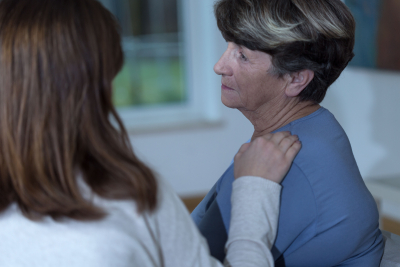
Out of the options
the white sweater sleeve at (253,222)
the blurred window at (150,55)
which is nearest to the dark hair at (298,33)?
the white sweater sleeve at (253,222)

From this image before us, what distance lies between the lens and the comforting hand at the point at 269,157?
1.03m

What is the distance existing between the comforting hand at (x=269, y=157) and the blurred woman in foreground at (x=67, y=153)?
0.30 meters

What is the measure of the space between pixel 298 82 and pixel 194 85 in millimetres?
2743

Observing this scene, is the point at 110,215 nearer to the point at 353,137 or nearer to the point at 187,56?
the point at 353,137

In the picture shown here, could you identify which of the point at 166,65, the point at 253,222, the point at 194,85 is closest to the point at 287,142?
the point at 253,222

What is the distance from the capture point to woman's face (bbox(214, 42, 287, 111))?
1.26 m

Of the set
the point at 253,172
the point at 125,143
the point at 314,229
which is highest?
the point at 125,143

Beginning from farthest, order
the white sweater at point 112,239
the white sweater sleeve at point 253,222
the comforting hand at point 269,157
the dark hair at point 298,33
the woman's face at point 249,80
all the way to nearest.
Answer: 1. the woman's face at point 249,80
2. the dark hair at point 298,33
3. the comforting hand at point 269,157
4. the white sweater sleeve at point 253,222
5. the white sweater at point 112,239

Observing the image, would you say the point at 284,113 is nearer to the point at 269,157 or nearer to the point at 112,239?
the point at 269,157

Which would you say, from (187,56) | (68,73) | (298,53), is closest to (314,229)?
(298,53)

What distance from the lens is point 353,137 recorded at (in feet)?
11.1

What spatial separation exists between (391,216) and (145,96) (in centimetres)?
215

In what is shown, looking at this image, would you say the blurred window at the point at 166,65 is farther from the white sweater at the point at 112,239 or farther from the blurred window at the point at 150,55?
the white sweater at the point at 112,239

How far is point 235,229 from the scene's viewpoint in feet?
3.15
